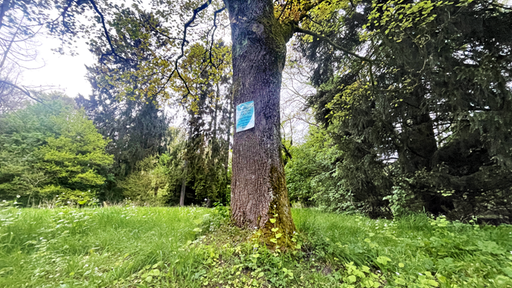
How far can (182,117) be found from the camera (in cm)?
884

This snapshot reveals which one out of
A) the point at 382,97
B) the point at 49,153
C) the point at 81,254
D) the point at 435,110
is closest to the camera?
the point at 81,254

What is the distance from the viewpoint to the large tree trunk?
1.81 metres

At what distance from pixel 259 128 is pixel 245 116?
0.22m

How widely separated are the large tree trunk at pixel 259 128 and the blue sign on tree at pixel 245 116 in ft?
0.15

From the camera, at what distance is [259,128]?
78.9 inches


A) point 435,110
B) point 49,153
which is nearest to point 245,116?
point 435,110

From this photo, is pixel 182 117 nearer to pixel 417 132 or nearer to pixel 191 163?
pixel 191 163

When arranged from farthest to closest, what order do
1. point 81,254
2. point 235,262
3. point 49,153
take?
1. point 49,153
2. point 81,254
3. point 235,262

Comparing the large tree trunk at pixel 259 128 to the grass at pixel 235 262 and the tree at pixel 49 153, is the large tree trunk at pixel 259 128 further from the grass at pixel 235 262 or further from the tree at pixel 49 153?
the tree at pixel 49 153

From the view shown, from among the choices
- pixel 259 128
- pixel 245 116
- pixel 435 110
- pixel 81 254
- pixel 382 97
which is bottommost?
pixel 81 254

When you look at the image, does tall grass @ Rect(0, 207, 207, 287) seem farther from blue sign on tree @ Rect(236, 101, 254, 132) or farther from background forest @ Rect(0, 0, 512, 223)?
blue sign on tree @ Rect(236, 101, 254, 132)

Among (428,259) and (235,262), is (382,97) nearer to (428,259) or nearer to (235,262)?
(428,259)

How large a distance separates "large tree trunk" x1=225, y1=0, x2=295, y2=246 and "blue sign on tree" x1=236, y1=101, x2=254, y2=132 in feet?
0.15

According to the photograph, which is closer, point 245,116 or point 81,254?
point 81,254
